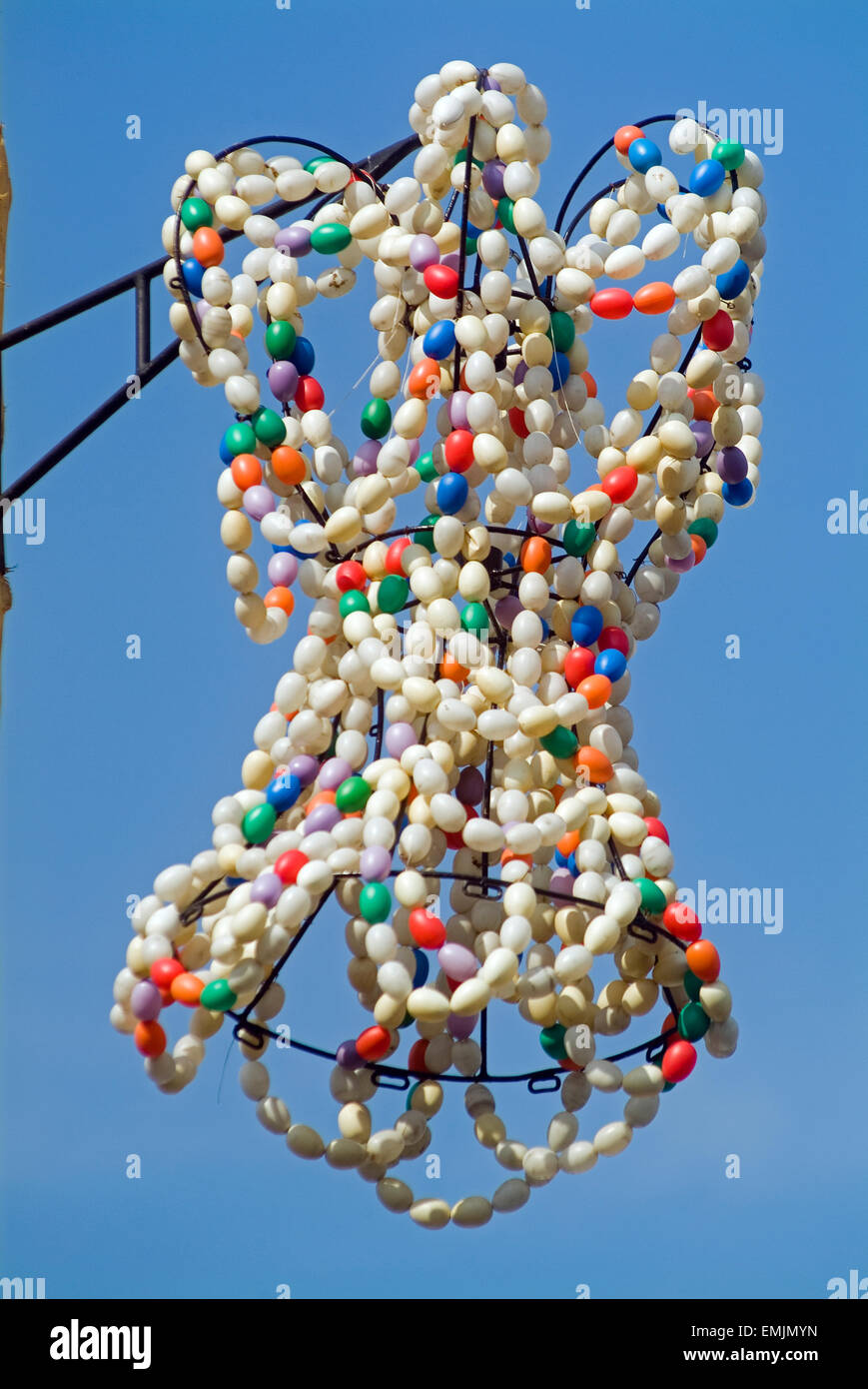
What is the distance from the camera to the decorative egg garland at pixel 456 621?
4.21m

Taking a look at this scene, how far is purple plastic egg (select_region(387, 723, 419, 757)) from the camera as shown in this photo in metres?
4.25

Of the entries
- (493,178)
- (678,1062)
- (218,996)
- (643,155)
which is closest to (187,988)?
(218,996)

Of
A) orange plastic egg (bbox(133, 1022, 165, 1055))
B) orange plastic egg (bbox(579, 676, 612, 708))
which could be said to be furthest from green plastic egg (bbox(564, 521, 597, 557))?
orange plastic egg (bbox(133, 1022, 165, 1055))

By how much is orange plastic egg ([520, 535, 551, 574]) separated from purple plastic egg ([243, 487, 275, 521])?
0.50 meters

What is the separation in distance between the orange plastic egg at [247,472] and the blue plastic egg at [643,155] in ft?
3.15

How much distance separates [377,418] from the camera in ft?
14.8

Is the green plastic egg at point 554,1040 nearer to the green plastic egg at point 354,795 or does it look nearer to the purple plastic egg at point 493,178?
the green plastic egg at point 354,795

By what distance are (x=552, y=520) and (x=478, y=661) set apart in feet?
1.07

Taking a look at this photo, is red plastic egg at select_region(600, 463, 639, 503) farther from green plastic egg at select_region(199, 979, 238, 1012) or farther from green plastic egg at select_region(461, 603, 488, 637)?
green plastic egg at select_region(199, 979, 238, 1012)

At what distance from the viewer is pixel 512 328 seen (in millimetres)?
4523

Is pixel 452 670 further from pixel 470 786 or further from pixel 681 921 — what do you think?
pixel 681 921

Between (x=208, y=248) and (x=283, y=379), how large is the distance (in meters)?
0.29

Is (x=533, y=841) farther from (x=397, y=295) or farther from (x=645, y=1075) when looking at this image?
(x=397, y=295)

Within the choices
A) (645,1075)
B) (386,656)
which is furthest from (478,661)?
(645,1075)
